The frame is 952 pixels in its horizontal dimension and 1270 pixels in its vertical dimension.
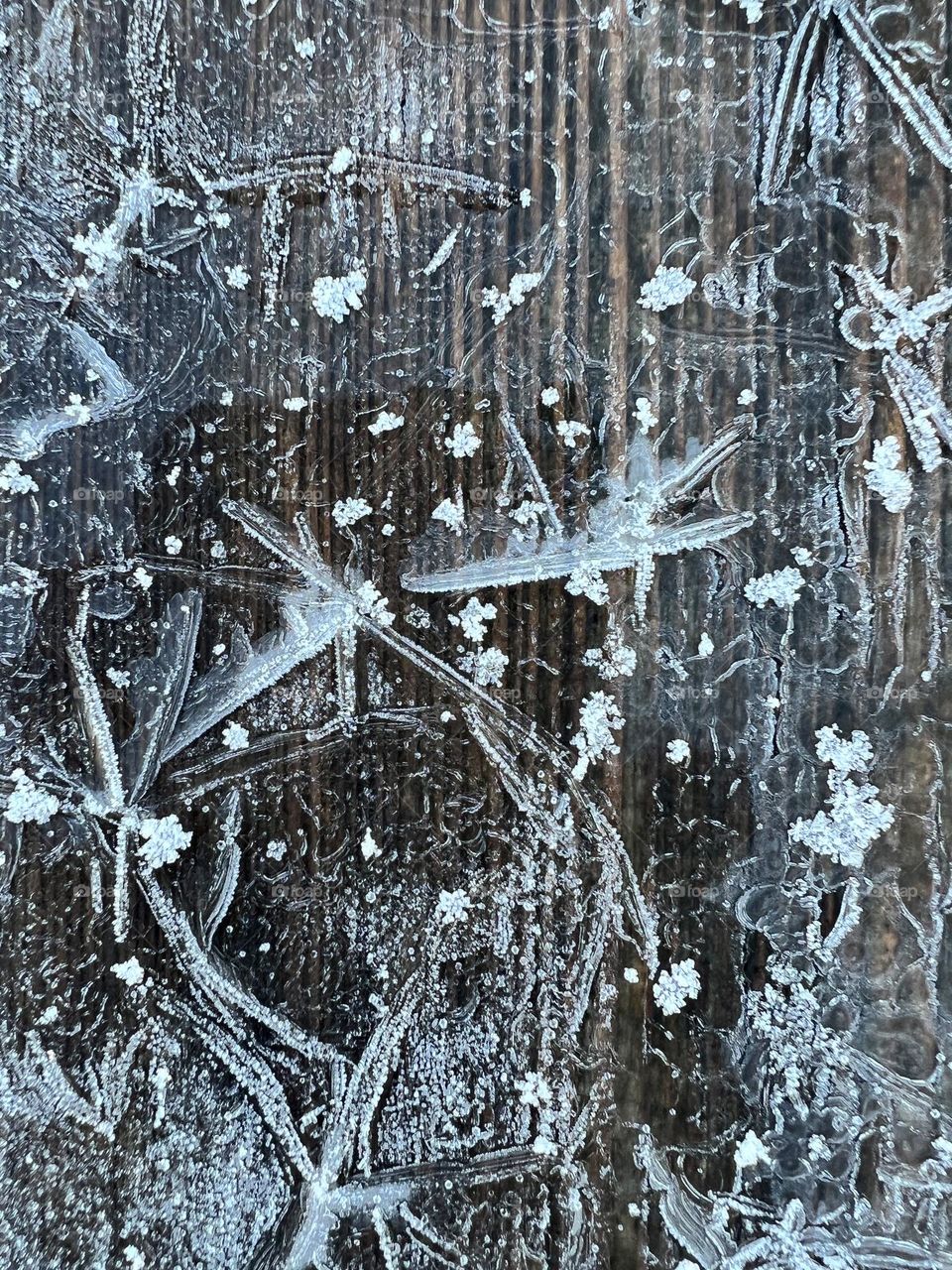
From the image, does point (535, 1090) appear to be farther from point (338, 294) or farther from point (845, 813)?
point (338, 294)

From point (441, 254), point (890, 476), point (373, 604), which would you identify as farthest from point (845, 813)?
point (441, 254)

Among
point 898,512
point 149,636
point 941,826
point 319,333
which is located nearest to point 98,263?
point 319,333

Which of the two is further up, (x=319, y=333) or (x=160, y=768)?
(x=319, y=333)

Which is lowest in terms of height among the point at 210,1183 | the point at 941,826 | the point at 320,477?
the point at 210,1183

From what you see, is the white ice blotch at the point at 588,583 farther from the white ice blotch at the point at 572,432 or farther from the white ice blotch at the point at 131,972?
the white ice blotch at the point at 131,972

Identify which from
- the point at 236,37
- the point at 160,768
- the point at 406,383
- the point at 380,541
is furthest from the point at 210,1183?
the point at 236,37

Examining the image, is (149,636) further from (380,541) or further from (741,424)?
(741,424)
